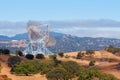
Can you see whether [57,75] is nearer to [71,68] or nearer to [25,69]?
[71,68]

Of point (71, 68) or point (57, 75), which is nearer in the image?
point (57, 75)

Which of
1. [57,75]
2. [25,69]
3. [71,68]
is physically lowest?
[25,69]

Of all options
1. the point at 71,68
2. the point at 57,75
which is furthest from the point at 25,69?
the point at 57,75

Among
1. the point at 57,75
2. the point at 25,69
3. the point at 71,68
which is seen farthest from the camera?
the point at 25,69

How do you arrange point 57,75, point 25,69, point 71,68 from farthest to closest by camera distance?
point 25,69 < point 71,68 < point 57,75

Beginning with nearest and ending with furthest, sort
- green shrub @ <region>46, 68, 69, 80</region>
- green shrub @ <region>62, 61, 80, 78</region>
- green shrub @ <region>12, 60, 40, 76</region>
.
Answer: green shrub @ <region>46, 68, 69, 80</region> → green shrub @ <region>62, 61, 80, 78</region> → green shrub @ <region>12, 60, 40, 76</region>

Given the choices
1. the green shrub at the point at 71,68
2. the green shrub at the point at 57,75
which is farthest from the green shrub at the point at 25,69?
the green shrub at the point at 57,75

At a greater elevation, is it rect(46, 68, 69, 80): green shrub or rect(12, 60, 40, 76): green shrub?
rect(46, 68, 69, 80): green shrub

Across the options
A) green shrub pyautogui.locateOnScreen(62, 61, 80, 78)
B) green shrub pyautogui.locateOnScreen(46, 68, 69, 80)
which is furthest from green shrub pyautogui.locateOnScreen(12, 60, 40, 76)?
green shrub pyautogui.locateOnScreen(46, 68, 69, 80)

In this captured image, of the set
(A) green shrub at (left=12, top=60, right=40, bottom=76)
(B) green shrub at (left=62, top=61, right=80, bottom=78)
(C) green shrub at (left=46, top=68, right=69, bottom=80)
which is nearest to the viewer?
(C) green shrub at (left=46, top=68, right=69, bottom=80)

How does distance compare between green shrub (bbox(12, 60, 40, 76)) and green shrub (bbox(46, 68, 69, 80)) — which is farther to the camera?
green shrub (bbox(12, 60, 40, 76))

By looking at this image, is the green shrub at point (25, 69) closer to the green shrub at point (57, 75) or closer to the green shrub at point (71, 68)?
the green shrub at point (71, 68)

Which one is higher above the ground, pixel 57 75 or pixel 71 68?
pixel 57 75

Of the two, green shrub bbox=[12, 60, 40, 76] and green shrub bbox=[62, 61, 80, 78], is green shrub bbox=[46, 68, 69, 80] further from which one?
green shrub bbox=[12, 60, 40, 76]
